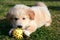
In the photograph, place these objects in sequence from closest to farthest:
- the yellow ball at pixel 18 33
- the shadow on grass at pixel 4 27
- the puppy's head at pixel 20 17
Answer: the yellow ball at pixel 18 33, the puppy's head at pixel 20 17, the shadow on grass at pixel 4 27

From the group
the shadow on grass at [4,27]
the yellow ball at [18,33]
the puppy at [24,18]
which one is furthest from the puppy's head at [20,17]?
the shadow on grass at [4,27]

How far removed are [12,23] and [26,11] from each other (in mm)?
492

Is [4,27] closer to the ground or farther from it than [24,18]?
closer to the ground

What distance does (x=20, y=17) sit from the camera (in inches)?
242

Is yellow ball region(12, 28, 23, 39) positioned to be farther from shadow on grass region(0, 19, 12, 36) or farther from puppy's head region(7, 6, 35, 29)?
shadow on grass region(0, 19, 12, 36)

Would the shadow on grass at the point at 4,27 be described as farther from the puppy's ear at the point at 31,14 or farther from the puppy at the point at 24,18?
the puppy's ear at the point at 31,14

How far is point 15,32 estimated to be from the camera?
5902 millimetres

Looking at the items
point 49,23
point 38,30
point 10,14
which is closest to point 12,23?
point 10,14

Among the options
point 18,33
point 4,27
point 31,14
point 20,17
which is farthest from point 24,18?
point 4,27

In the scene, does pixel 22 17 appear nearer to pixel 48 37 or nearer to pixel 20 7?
pixel 20 7

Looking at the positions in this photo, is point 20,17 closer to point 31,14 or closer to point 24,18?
point 24,18

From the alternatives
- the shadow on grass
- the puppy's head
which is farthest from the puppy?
the shadow on grass

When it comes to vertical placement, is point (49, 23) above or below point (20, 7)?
below

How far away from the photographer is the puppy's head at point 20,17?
241 inches
